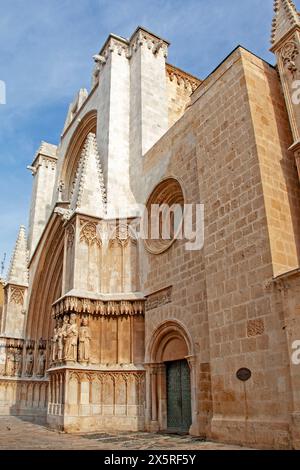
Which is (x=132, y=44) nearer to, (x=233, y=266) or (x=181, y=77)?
(x=181, y=77)

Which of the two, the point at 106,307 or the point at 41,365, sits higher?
the point at 106,307

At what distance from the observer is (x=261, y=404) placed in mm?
6746

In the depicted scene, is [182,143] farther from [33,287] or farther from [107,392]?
[33,287]

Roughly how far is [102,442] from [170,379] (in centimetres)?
270

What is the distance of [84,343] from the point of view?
34.6ft

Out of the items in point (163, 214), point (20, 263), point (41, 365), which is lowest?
point (41, 365)

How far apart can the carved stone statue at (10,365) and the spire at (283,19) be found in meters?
14.5

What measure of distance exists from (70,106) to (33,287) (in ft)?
31.1

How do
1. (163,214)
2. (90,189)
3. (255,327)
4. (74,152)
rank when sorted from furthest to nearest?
(74,152), (90,189), (163,214), (255,327)

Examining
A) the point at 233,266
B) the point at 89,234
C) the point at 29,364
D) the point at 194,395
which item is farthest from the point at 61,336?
the point at 29,364

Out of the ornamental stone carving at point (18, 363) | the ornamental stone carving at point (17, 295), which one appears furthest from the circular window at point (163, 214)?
the ornamental stone carving at point (18, 363)

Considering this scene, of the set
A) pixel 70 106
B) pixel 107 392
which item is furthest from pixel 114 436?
pixel 70 106

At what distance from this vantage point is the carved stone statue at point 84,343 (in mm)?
10438

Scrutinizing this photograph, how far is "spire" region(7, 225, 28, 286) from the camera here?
18.0 meters
